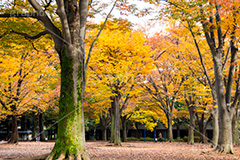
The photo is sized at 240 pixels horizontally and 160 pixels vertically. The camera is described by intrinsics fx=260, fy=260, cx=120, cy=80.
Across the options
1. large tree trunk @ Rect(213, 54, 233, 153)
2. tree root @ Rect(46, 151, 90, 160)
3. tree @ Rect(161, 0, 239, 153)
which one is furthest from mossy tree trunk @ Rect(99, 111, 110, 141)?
tree root @ Rect(46, 151, 90, 160)

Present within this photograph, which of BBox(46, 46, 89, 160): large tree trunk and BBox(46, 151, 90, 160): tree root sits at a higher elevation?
BBox(46, 46, 89, 160): large tree trunk

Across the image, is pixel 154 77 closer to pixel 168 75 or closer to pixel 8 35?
pixel 168 75

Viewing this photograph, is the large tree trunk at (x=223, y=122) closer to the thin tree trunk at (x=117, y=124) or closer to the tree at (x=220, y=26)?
the tree at (x=220, y=26)

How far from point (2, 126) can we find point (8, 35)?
40365mm

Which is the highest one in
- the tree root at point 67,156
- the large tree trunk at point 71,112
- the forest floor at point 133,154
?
the large tree trunk at point 71,112

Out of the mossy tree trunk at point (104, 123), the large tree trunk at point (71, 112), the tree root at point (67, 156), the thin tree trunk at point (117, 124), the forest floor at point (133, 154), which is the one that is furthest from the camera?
the mossy tree trunk at point (104, 123)

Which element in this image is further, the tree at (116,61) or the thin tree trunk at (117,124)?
the thin tree trunk at (117,124)

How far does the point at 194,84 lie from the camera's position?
24672mm

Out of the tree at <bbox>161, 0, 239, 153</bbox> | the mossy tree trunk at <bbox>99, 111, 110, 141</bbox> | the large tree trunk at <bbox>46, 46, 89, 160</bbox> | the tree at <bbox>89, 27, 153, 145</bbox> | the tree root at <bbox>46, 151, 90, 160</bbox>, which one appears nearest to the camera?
the tree root at <bbox>46, 151, 90, 160</bbox>

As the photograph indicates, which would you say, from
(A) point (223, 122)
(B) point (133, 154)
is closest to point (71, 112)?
(B) point (133, 154)

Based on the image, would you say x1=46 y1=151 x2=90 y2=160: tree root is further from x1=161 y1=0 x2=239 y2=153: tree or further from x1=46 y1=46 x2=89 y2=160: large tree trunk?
x1=161 y1=0 x2=239 y2=153: tree

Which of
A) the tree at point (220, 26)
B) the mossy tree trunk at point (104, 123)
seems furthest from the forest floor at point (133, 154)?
the mossy tree trunk at point (104, 123)

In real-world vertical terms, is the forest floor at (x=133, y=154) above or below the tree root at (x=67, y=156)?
below

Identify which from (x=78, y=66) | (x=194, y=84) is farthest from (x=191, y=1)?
(x=194, y=84)
